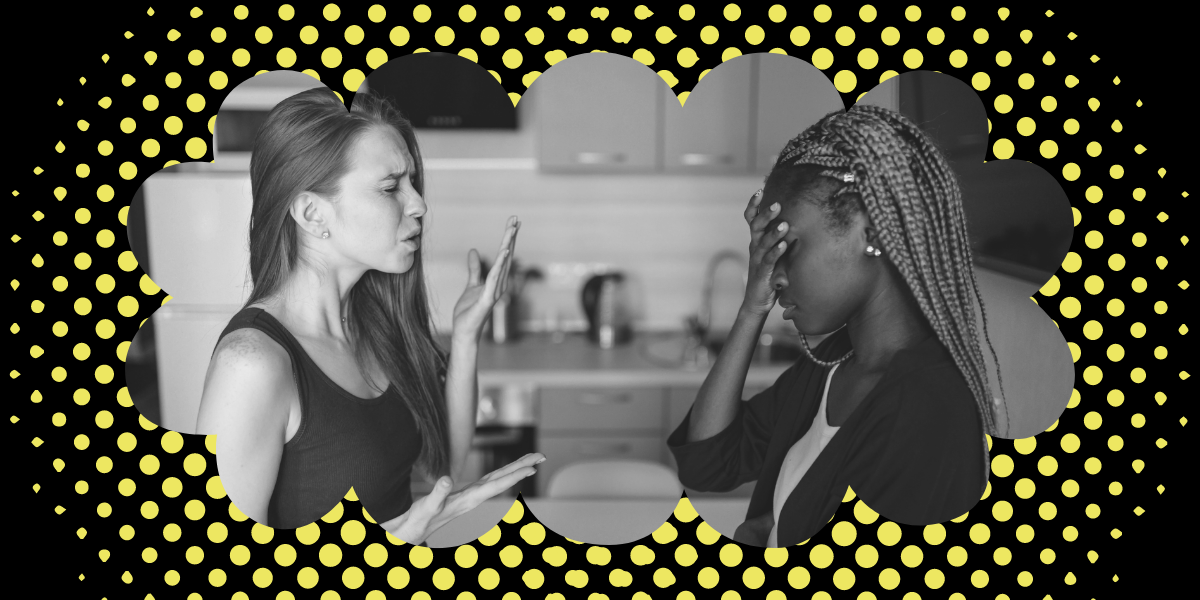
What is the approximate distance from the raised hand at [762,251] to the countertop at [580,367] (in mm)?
133

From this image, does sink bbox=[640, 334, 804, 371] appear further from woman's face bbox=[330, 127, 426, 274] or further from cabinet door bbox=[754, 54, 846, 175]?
woman's face bbox=[330, 127, 426, 274]

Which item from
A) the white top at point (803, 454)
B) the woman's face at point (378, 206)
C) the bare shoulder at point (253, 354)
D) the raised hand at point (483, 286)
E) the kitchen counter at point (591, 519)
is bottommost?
the kitchen counter at point (591, 519)

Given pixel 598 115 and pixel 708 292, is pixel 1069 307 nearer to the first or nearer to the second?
pixel 708 292

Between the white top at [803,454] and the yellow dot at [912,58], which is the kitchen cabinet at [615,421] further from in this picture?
the yellow dot at [912,58]

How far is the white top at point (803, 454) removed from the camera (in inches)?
41.3

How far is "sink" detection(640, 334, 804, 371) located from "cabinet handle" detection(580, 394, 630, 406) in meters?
0.07

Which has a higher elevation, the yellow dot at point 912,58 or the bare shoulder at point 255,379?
the yellow dot at point 912,58

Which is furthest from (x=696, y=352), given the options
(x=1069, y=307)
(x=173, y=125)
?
(x=173, y=125)

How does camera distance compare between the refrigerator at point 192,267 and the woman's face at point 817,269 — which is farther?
the refrigerator at point 192,267

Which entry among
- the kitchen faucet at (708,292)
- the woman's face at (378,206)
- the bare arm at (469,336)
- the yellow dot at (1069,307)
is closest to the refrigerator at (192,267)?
the woman's face at (378,206)

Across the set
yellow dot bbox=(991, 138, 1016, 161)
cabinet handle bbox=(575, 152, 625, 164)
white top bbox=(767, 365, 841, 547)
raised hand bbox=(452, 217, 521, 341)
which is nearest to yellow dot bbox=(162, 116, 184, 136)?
raised hand bbox=(452, 217, 521, 341)

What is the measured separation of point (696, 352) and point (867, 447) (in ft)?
0.91

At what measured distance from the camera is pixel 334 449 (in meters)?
1.06

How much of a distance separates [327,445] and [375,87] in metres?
0.53
